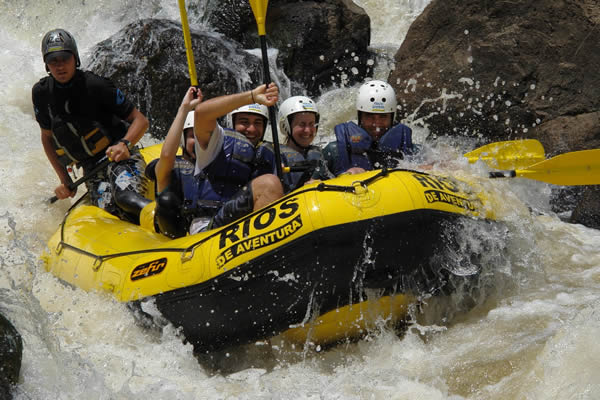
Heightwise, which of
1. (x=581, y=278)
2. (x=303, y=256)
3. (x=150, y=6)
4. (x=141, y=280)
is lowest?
(x=581, y=278)

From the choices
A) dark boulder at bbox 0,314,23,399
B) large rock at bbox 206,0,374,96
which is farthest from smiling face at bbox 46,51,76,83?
large rock at bbox 206,0,374,96

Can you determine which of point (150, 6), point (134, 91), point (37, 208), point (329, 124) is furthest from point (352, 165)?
point (150, 6)

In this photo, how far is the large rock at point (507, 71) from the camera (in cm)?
698

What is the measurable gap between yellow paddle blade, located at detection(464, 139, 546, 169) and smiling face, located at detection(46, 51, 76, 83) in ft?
9.38

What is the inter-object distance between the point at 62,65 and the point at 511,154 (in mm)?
3204

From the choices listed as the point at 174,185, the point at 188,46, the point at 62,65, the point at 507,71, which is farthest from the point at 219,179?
the point at 507,71

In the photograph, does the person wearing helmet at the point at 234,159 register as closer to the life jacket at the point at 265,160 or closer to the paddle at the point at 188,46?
the life jacket at the point at 265,160

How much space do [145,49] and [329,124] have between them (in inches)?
96.0

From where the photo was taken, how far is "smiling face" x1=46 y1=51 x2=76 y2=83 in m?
4.98

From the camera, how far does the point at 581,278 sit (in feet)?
15.9

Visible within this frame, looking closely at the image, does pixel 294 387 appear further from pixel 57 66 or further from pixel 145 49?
pixel 145 49

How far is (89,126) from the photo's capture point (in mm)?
5355

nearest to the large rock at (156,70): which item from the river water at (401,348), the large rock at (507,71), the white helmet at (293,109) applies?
the large rock at (507,71)

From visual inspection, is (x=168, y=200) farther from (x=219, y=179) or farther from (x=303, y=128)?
(x=303, y=128)
